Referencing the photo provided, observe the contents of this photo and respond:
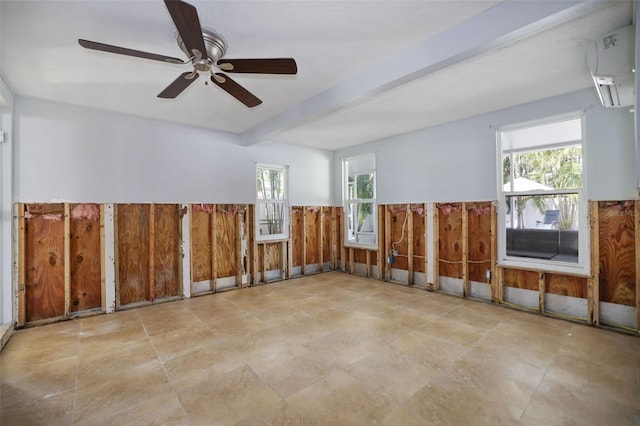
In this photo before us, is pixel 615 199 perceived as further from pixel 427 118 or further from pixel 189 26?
pixel 189 26

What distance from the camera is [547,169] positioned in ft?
12.9

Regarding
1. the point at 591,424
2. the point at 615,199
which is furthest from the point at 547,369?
the point at 615,199

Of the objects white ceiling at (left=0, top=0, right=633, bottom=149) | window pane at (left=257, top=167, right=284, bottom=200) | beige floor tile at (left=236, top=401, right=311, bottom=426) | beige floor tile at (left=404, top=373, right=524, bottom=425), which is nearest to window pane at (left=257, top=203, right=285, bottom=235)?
window pane at (left=257, top=167, right=284, bottom=200)

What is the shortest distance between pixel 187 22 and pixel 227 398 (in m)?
2.57

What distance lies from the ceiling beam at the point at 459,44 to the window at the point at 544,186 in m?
2.43

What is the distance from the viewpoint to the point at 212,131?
16.7 feet

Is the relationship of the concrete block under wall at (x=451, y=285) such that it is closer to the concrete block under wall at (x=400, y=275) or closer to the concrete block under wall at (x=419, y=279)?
the concrete block under wall at (x=419, y=279)

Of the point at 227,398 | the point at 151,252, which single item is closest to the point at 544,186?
the point at 227,398

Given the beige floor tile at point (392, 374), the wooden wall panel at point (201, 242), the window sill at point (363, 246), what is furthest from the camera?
the window sill at point (363, 246)

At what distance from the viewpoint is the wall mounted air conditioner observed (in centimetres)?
226

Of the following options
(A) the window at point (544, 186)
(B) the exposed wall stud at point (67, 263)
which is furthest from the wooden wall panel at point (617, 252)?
(B) the exposed wall stud at point (67, 263)

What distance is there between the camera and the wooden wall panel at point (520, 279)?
157 inches

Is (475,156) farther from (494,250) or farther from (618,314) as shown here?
(618,314)

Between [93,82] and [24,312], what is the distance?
293 centimetres
